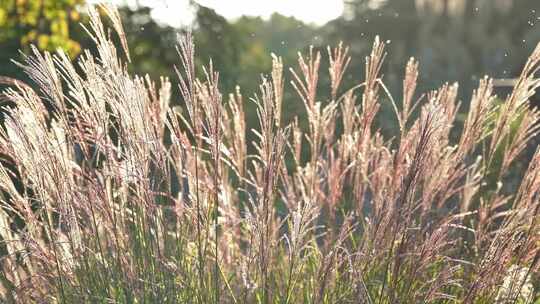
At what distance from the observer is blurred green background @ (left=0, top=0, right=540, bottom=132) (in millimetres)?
→ 5703

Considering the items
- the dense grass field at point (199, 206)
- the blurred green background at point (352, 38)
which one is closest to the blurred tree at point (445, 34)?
the blurred green background at point (352, 38)

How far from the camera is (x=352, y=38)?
8297 mm

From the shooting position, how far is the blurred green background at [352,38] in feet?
18.7

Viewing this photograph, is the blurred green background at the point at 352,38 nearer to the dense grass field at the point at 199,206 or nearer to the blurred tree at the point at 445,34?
the blurred tree at the point at 445,34

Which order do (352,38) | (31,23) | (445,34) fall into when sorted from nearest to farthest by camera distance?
(31,23), (352,38), (445,34)

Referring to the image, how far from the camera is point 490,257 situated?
99.6 inches

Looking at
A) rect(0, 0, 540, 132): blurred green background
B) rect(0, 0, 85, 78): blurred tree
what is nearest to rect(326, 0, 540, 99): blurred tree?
rect(0, 0, 540, 132): blurred green background

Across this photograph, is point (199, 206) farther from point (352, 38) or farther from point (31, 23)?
point (352, 38)

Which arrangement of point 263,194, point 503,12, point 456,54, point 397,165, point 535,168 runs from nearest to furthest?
point 263,194 → point 535,168 → point 397,165 → point 456,54 → point 503,12

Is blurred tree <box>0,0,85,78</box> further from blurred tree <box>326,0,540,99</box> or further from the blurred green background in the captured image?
blurred tree <box>326,0,540,99</box>

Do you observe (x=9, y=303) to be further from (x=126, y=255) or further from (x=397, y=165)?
(x=397, y=165)

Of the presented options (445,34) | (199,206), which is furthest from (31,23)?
(445,34)

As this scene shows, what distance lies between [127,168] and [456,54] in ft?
24.1

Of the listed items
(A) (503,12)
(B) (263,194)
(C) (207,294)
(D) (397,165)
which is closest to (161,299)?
(C) (207,294)
